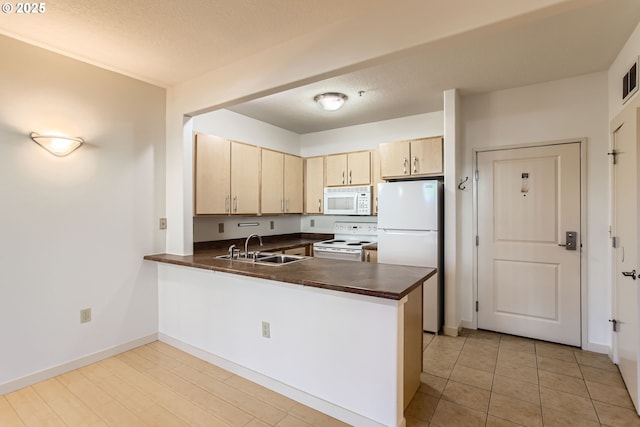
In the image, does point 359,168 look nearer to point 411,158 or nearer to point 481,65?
point 411,158

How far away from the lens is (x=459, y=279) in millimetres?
3518

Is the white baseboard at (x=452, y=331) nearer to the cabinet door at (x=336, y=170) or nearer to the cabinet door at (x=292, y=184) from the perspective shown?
the cabinet door at (x=336, y=170)

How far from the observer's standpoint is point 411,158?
3893 mm

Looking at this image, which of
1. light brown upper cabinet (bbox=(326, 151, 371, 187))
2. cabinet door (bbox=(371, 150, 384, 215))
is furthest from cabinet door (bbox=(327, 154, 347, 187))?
cabinet door (bbox=(371, 150, 384, 215))

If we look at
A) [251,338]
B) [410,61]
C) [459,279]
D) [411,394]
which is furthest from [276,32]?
[459,279]

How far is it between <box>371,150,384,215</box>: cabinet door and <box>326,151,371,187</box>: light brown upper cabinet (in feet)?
0.18

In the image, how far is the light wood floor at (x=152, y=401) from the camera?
2.00m

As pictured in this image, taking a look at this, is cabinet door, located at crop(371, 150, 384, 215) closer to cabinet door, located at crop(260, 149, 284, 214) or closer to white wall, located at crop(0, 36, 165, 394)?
cabinet door, located at crop(260, 149, 284, 214)

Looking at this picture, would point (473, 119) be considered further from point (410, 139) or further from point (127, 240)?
point (127, 240)

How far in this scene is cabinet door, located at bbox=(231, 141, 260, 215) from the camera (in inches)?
148

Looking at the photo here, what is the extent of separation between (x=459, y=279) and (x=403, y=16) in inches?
108

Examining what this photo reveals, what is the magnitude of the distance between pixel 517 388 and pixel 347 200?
2.84 meters

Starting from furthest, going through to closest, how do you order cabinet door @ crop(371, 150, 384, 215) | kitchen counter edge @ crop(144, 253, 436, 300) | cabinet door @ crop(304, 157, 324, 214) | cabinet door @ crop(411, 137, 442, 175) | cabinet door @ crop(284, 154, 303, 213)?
cabinet door @ crop(304, 157, 324, 214), cabinet door @ crop(284, 154, 303, 213), cabinet door @ crop(371, 150, 384, 215), cabinet door @ crop(411, 137, 442, 175), kitchen counter edge @ crop(144, 253, 436, 300)

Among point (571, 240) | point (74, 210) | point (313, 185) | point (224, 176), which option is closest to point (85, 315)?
point (74, 210)
